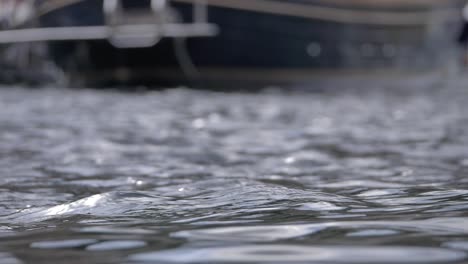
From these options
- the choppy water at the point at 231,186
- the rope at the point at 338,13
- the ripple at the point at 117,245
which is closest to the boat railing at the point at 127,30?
the rope at the point at 338,13

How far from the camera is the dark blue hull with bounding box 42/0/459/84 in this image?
11.6m

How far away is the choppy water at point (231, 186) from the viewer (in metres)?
2.08

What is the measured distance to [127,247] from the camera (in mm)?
2129

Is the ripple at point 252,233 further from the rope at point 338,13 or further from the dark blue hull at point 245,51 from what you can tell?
the rope at point 338,13

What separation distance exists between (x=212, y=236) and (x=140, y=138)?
3.49 m

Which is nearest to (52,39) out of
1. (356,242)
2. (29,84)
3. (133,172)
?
(29,84)

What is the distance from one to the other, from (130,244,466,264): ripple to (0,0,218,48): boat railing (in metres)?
9.18

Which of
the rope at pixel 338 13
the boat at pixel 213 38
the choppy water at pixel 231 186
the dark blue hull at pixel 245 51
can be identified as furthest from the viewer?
the rope at pixel 338 13

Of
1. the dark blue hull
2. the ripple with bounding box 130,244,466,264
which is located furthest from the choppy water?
the dark blue hull

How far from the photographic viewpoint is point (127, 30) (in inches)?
444

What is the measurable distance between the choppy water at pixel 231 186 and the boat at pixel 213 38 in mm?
3435

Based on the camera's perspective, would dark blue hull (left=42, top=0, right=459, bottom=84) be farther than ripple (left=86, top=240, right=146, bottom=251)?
Yes

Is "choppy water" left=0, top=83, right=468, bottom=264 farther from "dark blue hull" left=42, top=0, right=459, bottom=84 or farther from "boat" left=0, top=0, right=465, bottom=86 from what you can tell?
"dark blue hull" left=42, top=0, right=459, bottom=84

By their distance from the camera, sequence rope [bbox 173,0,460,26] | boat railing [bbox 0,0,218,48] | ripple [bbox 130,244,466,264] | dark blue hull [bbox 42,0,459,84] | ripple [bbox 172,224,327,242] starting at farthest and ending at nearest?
rope [bbox 173,0,460,26] < dark blue hull [bbox 42,0,459,84] < boat railing [bbox 0,0,218,48] < ripple [bbox 172,224,327,242] < ripple [bbox 130,244,466,264]
